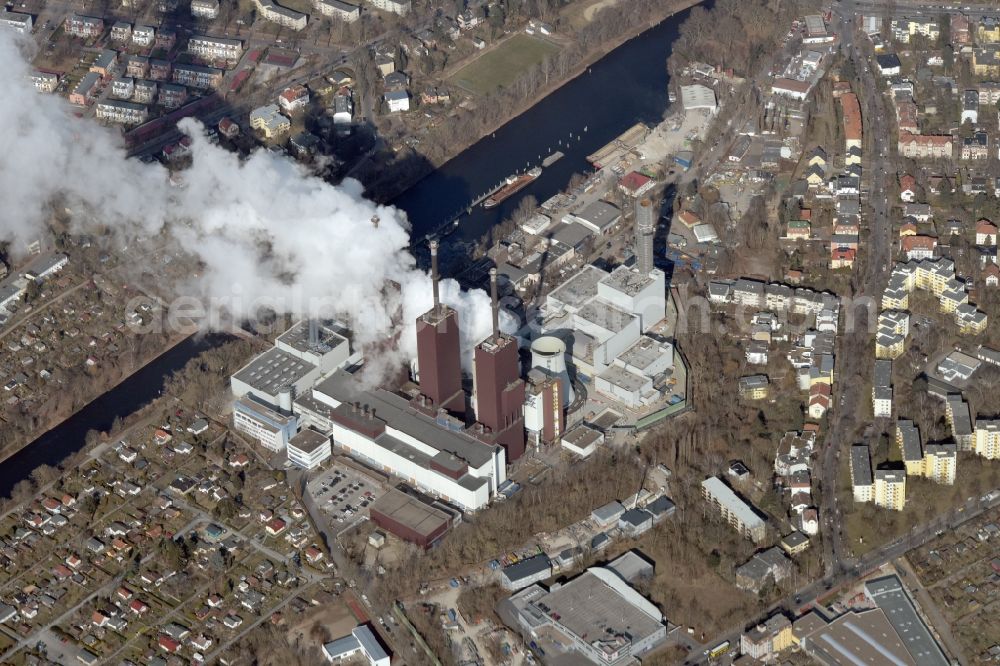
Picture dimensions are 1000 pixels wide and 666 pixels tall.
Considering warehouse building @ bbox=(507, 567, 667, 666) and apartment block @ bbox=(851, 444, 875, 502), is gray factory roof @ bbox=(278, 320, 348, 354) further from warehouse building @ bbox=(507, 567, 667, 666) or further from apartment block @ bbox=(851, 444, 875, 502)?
apartment block @ bbox=(851, 444, 875, 502)

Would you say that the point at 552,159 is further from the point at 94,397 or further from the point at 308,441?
the point at 94,397

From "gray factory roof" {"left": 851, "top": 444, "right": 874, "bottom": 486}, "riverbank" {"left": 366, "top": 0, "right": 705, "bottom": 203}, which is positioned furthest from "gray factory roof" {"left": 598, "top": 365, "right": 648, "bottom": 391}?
"riverbank" {"left": 366, "top": 0, "right": 705, "bottom": 203}

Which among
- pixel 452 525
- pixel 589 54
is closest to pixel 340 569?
pixel 452 525

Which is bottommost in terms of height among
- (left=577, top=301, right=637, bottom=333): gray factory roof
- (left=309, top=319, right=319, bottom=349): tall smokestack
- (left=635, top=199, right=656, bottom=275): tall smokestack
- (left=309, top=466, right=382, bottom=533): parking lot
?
(left=309, top=466, right=382, bottom=533): parking lot

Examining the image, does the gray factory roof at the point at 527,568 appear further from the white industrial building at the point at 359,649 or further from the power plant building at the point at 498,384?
the power plant building at the point at 498,384

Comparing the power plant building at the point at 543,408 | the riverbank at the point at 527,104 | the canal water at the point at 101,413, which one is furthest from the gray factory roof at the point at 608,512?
the riverbank at the point at 527,104

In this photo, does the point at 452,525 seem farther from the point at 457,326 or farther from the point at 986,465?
the point at 986,465

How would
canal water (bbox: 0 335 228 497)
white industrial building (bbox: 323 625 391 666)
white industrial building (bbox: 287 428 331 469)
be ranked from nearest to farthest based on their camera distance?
white industrial building (bbox: 323 625 391 666)
white industrial building (bbox: 287 428 331 469)
canal water (bbox: 0 335 228 497)
